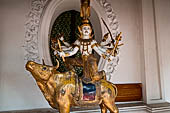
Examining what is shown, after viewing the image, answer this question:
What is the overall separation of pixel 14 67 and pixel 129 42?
137 cm

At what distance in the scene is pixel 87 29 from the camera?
4.14ft

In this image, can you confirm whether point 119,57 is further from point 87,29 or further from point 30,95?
point 30,95

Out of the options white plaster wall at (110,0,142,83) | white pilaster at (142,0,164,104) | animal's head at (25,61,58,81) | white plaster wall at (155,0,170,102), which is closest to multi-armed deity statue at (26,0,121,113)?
animal's head at (25,61,58,81)

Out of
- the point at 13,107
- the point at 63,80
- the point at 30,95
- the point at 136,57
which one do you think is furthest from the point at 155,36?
the point at 13,107

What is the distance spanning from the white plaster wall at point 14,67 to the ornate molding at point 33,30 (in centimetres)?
5

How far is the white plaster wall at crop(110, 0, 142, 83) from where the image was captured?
2.02 m

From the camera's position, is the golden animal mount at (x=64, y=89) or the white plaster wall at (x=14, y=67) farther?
the white plaster wall at (x=14, y=67)

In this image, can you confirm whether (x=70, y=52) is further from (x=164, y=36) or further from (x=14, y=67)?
(x=164, y=36)

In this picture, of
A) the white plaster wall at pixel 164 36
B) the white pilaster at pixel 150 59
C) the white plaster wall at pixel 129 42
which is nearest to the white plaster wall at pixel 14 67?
the white plaster wall at pixel 129 42

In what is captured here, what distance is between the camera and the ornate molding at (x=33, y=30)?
1760mm

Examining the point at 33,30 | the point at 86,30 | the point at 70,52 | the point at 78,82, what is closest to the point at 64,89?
the point at 78,82

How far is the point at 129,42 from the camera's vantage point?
6.83ft

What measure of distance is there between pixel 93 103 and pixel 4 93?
3.25 ft

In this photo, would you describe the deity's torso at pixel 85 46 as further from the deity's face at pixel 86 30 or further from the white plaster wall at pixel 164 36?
the white plaster wall at pixel 164 36
